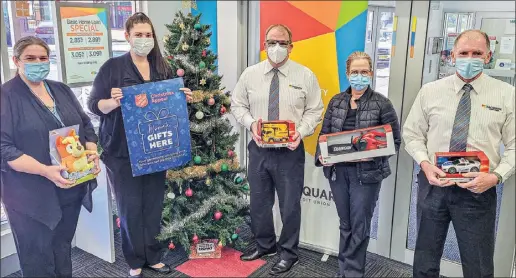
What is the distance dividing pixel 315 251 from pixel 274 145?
109 centimetres

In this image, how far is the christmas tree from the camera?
3.03 m

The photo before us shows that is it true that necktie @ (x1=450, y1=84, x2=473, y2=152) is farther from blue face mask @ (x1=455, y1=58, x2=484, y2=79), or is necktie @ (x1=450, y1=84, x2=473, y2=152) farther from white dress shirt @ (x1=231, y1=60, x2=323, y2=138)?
white dress shirt @ (x1=231, y1=60, x2=323, y2=138)

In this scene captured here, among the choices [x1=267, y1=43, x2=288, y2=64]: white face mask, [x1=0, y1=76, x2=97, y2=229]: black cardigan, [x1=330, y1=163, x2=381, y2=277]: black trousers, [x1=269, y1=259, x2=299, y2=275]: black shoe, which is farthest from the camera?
[x1=269, y1=259, x2=299, y2=275]: black shoe

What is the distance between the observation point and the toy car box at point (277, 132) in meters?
2.74

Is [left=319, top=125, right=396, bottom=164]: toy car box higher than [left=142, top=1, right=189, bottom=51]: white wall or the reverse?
the reverse

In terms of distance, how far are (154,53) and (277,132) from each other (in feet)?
3.05

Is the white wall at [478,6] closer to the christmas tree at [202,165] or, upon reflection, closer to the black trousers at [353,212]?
the black trousers at [353,212]

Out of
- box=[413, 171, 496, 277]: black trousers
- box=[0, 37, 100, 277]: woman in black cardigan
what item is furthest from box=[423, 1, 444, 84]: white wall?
box=[0, 37, 100, 277]: woman in black cardigan

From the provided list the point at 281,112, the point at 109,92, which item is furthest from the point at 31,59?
the point at 281,112

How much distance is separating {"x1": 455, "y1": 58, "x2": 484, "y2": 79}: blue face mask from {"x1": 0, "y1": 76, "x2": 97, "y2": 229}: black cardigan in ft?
Answer: 6.53

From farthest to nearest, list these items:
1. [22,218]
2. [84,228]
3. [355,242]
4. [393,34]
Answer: [84,228], [393,34], [355,242], [22,218]

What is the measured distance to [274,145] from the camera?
279 centimetres

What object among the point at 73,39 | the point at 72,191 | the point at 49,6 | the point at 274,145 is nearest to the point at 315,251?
the point at 274,145

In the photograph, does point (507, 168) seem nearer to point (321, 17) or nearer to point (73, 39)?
point (321, 17)
